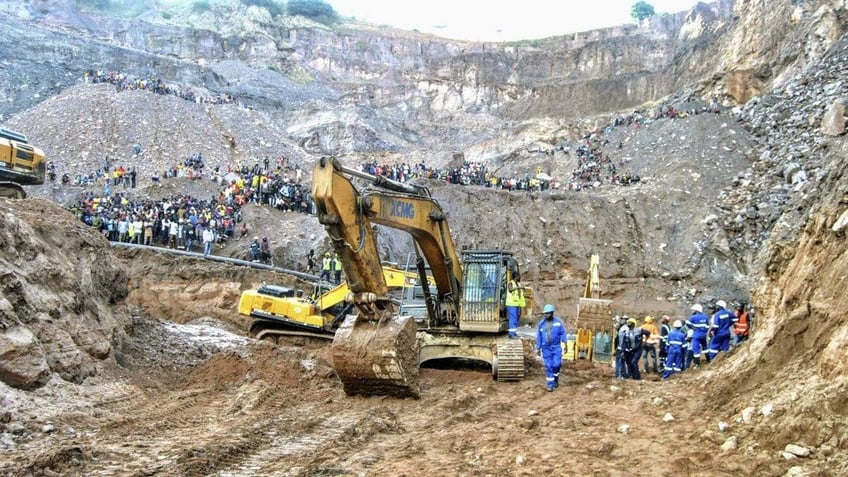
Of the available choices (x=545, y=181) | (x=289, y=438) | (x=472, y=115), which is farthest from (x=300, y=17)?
(x=289, y=438)

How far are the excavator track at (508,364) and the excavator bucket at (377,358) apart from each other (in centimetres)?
199

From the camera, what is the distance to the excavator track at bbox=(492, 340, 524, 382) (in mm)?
10852

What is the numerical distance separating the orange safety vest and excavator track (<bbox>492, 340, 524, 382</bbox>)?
142 inches

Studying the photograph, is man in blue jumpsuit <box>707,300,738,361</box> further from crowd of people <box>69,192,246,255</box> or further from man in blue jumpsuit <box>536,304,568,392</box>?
crowd of people <box>69,192,246,255</box>

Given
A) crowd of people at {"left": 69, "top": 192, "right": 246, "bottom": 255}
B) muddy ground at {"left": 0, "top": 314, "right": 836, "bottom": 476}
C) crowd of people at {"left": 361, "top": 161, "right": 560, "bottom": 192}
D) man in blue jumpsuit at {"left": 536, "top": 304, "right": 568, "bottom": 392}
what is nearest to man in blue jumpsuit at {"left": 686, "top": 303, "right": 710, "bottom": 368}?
muddy ground at {"left": 0, "top": 314, "right": 836, "bottom": 476}

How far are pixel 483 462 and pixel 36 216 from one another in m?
9.35

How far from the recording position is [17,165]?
17188 mm

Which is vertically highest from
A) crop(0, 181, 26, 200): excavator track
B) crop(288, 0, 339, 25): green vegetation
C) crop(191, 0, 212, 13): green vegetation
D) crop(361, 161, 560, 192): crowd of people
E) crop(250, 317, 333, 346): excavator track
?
crop(288, 0, 339, 25): green vegetation

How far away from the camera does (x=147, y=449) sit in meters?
6.59

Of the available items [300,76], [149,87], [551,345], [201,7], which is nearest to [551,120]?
[149,87]

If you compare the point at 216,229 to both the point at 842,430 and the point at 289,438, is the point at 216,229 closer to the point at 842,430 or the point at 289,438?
the point at 289,438

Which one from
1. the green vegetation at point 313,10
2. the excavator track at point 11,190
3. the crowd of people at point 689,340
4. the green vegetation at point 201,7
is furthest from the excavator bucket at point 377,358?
the green vegetation at point 313,10

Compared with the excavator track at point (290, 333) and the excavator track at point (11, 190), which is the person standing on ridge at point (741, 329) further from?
the excavator track at point (11, 190)

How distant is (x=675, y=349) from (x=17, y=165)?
15.6 metres
